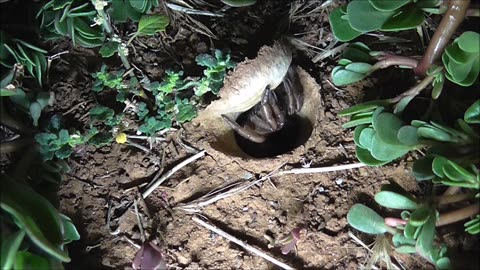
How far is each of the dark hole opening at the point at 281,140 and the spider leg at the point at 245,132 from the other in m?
0.03

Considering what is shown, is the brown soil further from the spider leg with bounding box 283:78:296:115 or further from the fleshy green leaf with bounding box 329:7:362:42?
the fleshy green leaf with bounding box 329:7:362:42

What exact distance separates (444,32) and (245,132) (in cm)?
72

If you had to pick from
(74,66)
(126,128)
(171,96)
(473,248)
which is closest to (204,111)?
(171,96)

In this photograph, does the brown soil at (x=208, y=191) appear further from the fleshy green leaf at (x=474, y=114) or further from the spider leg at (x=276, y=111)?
the fleshy green leaf at (x=474, y=114)

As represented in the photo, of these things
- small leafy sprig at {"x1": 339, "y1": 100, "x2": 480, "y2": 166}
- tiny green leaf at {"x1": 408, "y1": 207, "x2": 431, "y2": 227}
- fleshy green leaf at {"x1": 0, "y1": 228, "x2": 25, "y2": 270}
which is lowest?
tiny green leaf at {"x1": 408, "y1": 207, "x2": 431, "y2": 227}

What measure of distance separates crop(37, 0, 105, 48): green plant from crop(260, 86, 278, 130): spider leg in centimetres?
57

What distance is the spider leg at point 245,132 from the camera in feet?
6.70

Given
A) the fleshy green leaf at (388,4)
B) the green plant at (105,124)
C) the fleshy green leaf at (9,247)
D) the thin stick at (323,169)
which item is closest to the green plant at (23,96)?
the green plant at (105,124)

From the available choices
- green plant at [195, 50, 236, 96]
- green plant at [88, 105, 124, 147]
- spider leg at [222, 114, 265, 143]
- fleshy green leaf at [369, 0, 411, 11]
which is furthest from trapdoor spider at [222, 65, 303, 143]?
fleshy green leaf at [369, 0, 411, 11]

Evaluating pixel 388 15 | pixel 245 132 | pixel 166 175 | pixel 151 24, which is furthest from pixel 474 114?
pixel 151 24

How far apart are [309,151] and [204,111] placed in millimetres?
369

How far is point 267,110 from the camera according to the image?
2.08 meters

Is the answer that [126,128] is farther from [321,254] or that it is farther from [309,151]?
[321,254]

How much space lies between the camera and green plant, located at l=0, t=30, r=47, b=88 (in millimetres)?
1843
